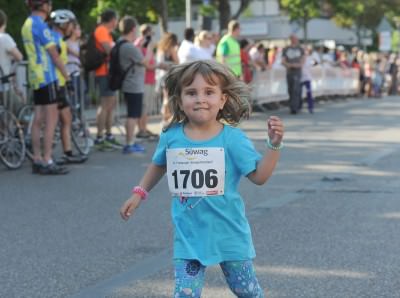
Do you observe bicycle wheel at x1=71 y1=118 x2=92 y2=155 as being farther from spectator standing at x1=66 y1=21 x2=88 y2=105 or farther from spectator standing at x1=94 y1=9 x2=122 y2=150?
spectator standing at x1=94 y1=9 x2=122 y2=150

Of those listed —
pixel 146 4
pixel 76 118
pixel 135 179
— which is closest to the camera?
pixel 135 179

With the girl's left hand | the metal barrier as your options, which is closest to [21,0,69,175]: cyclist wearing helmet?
the girl's left hand

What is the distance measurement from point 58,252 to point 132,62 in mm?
6435

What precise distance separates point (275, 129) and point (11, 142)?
7.58 meters

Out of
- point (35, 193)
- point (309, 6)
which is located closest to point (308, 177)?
point (35, 193)

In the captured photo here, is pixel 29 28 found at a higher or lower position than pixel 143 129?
higher

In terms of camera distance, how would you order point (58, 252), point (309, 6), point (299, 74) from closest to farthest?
point (58, 252), point (299, 74), point (309, 6)

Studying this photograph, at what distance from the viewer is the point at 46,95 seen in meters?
10.4

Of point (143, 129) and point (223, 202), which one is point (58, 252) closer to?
point (223, 202)

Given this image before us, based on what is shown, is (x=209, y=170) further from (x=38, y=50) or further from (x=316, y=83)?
(x=316, y=83)

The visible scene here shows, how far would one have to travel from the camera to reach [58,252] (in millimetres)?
6301

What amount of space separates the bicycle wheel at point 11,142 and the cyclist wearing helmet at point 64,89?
1.76 feet

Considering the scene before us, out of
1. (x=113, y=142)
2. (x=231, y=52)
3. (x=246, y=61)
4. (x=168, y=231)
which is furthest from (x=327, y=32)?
(x=168, y=231)

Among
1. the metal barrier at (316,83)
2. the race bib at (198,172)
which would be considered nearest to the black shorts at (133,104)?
the metal barrier at (316,83)
